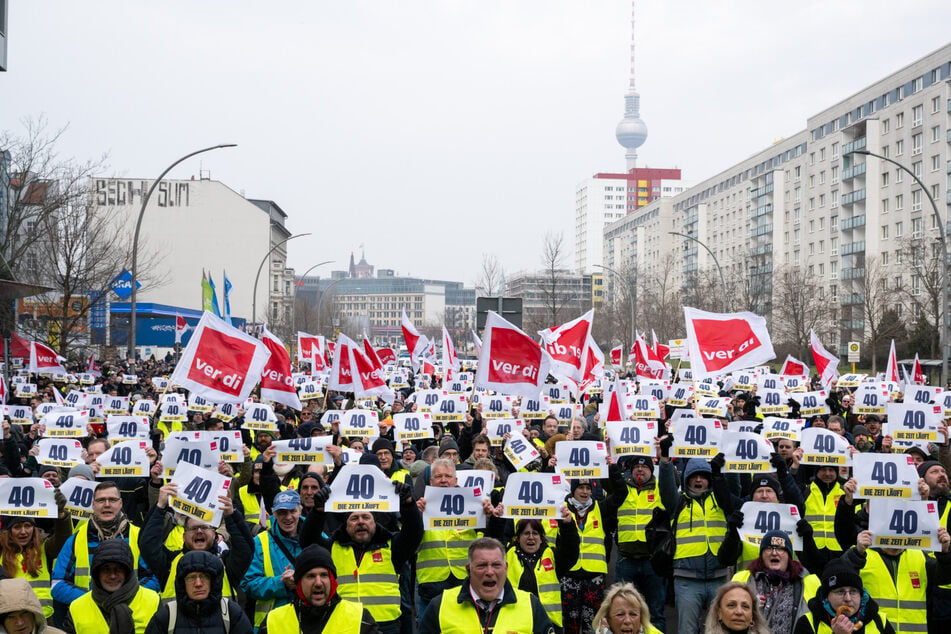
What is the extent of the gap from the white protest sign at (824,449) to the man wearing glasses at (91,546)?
5576 mm

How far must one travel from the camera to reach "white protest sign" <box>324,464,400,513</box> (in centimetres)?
695

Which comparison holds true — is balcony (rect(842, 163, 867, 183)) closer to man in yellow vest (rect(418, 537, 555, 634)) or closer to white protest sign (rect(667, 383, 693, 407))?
white protest sign (rect(667, 383, 693, 407))

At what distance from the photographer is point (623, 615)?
533 cm

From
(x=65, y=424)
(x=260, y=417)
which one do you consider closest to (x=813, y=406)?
(x=260, y=417)

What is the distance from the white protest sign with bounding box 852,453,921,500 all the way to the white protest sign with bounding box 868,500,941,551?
66 cm

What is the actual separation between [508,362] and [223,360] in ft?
11.0

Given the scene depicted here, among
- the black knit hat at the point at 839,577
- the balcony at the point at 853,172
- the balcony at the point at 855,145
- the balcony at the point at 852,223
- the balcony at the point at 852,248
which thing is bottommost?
the black knit hat at the point at 839,577

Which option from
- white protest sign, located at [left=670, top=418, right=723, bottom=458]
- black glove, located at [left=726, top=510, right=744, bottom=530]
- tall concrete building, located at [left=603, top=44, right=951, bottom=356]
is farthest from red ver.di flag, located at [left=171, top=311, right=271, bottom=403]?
tall concrete building, located at [left=603, top=44, right=951, bottom=356]

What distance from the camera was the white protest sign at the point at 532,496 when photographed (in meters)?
7.13

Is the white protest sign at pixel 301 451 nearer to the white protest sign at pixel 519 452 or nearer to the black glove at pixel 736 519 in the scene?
the white protest sign at pixel 519 452

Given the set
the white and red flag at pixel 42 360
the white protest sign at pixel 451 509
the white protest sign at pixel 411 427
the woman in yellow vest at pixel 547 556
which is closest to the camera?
the woman in yellow vest at pixel 547 556

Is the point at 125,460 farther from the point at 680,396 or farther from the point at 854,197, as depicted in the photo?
the point at 854,197

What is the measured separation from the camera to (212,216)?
8406cm

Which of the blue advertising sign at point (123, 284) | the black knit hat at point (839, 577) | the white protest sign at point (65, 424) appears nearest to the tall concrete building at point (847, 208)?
the blue advertising sign at point (123, 284)
